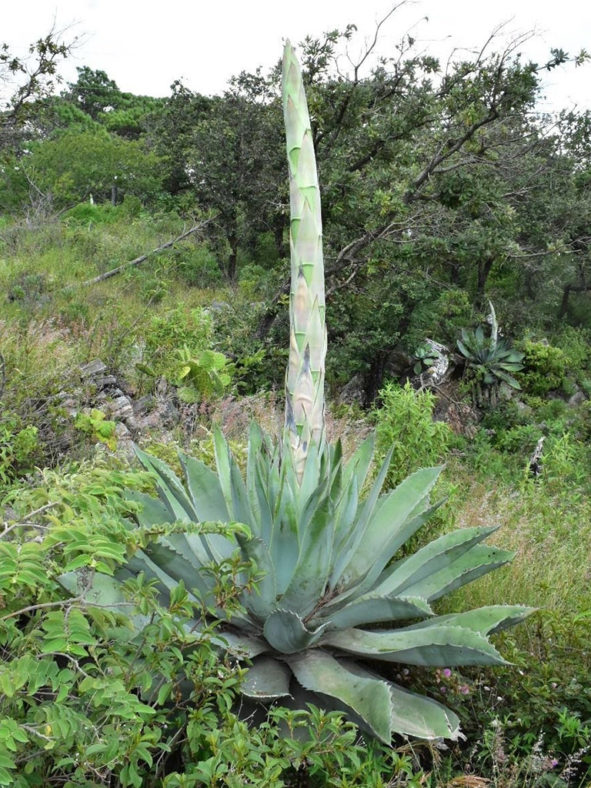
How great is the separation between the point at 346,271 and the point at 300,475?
6345mm

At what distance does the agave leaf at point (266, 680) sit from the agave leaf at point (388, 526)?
18.3 inches

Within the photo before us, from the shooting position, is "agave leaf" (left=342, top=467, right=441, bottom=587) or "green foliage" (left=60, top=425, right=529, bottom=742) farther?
"agave leaf" (left=342, top=467, right=441, bottom=587)

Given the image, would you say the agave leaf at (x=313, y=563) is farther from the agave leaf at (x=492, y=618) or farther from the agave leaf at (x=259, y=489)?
the agave leaf at (x=492, y=618)

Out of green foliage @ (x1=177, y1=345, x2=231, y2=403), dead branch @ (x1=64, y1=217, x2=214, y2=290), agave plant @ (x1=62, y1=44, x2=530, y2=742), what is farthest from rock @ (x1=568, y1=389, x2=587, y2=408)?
agave plant @ (x1=62, y1=44, x2=530, y2=742)

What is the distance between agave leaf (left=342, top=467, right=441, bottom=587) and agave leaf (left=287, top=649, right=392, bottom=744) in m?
0.39

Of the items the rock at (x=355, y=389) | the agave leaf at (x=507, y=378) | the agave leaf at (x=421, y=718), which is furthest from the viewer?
the agave leaf at (x=507, y=378)

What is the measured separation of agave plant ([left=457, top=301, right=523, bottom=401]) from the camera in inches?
492

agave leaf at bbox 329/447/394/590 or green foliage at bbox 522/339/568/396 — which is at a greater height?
agave leaf at bbox 329/447/394/590

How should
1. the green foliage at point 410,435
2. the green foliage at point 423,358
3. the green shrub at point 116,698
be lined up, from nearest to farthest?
Result: the green shrub at point 116,698 → the green foliage at point 410,435 → the green foliage at point 423,358

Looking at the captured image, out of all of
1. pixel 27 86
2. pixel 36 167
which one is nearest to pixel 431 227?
pixel 27 86

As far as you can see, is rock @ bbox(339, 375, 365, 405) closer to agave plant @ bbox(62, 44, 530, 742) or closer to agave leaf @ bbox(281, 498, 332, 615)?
agave plant @ bbox(62, 44, 530, 742)

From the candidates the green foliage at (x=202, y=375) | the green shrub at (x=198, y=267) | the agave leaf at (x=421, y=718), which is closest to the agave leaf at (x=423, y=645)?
the agave leaf at (x=421, y=718)

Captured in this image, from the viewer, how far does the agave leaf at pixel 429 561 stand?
2758 mm

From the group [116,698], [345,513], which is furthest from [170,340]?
[116,698]
